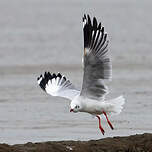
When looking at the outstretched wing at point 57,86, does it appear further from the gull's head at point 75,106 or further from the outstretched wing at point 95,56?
the outstretched wing at point 95,56

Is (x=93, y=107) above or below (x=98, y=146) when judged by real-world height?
above

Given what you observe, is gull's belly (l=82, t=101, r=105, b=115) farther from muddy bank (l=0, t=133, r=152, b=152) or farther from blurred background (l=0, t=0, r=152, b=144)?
muddy bank (l=0, t=133, r=152, b=152)

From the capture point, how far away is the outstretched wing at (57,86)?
11.1 metres

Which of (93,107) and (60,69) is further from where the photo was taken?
(60,69)

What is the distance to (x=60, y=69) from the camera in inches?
751

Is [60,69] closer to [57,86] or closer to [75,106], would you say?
[57,86]

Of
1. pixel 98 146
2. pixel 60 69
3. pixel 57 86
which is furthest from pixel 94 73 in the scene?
pixel 60 69

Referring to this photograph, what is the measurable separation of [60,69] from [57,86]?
7534mm

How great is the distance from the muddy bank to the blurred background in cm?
151

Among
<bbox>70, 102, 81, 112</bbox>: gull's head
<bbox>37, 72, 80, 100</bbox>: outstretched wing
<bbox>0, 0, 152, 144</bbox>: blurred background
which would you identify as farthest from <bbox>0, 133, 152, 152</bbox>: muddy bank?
<bbox>37, 72, 80, 100</bbox>: outstretched wing

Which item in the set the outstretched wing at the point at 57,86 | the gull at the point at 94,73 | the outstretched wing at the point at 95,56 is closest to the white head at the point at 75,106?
the gull at the point at 94,73

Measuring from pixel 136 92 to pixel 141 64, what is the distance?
461 centimetres

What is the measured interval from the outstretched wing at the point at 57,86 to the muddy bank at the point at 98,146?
78.0 inches

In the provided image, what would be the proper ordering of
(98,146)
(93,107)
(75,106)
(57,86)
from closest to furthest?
(98,146) < (75,106) < (93,107) < (57,86)
